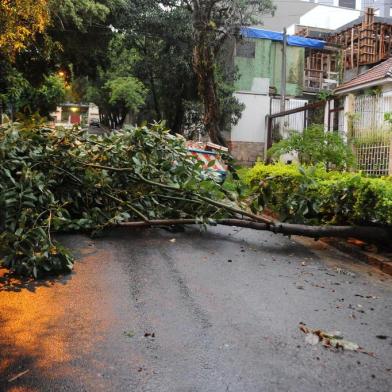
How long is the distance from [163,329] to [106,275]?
1.60m

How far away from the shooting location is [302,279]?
507cm

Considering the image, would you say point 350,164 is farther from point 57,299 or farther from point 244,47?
point 244,47

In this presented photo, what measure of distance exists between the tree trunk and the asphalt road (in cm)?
1203

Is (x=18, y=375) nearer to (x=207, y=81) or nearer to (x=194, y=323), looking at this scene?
(x=194, y=323)

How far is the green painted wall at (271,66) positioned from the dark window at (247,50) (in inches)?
6.3

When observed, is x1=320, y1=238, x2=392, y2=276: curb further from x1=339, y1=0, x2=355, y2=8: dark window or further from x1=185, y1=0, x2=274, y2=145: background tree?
x1=339, y1=0, x2=355, y2=8: dark window

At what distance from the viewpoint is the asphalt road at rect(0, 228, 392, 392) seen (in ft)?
9.43

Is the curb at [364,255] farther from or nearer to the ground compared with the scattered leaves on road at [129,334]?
farther from the ground

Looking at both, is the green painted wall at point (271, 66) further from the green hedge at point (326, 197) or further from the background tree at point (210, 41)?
the green hedge at point (326, 197)

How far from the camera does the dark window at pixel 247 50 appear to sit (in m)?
25.2

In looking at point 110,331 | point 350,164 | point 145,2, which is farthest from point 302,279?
point 145,2

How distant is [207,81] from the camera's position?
17078 millimetres

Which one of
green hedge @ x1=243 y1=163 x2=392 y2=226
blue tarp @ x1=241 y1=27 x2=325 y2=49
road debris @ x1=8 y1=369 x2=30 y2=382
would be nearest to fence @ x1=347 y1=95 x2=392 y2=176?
green hedge @ x1=243 y1=163 x2=392 y2=226

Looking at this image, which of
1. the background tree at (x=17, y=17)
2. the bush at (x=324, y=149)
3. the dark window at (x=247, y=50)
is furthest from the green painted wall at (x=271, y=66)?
the background tree at (x=17, y=17)
